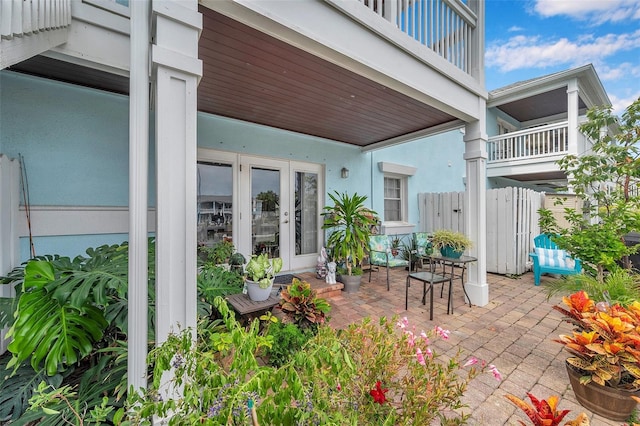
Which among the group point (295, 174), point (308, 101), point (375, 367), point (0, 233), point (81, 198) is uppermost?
point (308, 101)

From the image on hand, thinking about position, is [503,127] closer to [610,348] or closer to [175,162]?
[610,348]

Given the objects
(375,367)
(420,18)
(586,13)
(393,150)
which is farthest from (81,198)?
(586,13)

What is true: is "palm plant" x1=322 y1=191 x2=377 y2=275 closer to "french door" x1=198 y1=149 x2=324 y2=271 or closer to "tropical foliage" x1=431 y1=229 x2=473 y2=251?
"french door" x1=198 y1=149 x2=324 y2=271

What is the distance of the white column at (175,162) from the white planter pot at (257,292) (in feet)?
3.80

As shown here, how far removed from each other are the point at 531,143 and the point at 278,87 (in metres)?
7.25

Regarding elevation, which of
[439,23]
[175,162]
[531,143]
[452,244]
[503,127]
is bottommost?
[452,244]

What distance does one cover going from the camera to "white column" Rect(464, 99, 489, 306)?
137 inches

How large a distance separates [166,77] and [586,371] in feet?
10.4

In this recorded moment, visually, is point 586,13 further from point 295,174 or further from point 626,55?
point 295,174

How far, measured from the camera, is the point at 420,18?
278cm

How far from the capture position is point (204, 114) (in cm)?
362

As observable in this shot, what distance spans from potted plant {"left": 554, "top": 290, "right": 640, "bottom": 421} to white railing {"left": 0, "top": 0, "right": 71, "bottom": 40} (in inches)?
145

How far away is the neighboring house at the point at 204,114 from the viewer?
1.40 meters

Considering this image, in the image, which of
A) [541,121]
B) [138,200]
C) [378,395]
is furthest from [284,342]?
[541,121]
